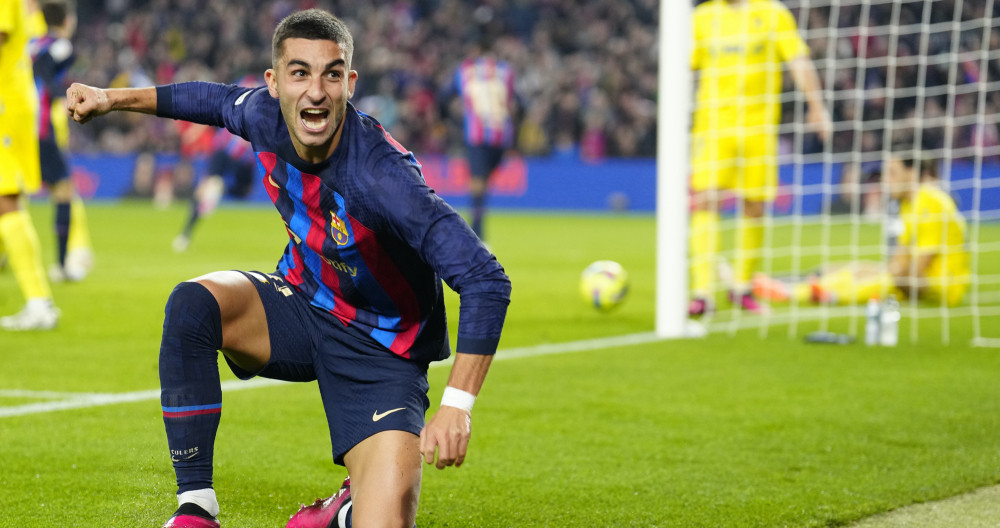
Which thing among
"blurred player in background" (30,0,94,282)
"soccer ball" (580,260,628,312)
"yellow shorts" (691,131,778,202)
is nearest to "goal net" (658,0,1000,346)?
"yellow shorts" (691,131,778,202)

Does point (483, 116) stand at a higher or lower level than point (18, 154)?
higher

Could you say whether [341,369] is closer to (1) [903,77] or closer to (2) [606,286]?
(2) [606,286]

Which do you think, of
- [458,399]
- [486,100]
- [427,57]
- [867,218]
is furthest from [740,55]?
[427,57]

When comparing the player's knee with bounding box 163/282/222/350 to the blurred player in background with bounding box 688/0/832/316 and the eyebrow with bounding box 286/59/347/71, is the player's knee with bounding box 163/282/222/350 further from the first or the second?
the blurred player in background with bounding box 688/0/832/316

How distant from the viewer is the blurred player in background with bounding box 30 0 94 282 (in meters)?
8.77

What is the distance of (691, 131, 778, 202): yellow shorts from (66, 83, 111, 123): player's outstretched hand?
522 centimetres

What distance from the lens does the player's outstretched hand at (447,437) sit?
2.45m

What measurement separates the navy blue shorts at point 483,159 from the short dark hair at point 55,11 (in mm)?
5781

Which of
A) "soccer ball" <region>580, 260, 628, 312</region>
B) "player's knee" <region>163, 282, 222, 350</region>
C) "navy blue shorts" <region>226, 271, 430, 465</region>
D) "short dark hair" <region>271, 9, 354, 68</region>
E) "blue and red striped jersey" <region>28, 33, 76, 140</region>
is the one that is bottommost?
"soccer ball" <region>580, 260, 628, 312</region>

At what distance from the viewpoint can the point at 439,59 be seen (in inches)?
977

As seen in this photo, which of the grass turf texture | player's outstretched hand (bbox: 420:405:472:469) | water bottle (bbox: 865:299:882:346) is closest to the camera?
player's outstretched hand (bbox: 420:405:472:469)

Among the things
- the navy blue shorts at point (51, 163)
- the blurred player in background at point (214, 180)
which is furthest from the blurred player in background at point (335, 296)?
the blurred player in background at point (214, 180)

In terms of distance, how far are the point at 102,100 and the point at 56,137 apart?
22.3 ft

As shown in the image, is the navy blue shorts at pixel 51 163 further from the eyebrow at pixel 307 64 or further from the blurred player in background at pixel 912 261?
the eyebrow at pixel 307 64
